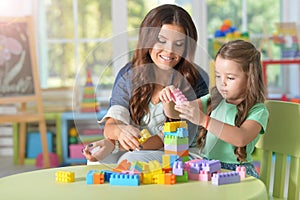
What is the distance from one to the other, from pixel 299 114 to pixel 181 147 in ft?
1.56

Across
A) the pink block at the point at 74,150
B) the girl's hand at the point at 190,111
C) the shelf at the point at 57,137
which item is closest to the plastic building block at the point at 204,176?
the girl's hand at the point at 190,111

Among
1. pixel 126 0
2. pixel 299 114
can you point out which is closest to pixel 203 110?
pixel 299 114

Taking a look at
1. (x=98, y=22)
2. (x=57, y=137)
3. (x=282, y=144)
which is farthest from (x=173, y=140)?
(x=98, y=22)

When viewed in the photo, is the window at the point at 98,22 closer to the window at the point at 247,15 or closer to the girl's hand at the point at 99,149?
the window at the point at 247,15

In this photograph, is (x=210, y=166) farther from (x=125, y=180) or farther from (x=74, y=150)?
(x=74, y=150)

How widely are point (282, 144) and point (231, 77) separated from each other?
246 millimetres

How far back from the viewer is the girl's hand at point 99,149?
1.30m

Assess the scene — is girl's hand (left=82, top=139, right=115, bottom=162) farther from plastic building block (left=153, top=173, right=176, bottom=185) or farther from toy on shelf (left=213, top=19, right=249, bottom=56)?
toy on shelf (left=213, top=19, right=249, bottom=56)

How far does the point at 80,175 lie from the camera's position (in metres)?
1.42

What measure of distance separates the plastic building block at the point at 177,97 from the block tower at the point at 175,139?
0.14 ft

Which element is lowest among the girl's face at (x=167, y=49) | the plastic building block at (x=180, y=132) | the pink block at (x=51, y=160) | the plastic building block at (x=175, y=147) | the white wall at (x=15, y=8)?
the pink block at (x=51, y=160)

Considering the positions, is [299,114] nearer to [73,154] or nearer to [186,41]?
[186,41]

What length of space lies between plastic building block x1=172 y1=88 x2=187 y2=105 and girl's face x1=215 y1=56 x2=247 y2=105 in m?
0.28

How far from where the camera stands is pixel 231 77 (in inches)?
63.4
